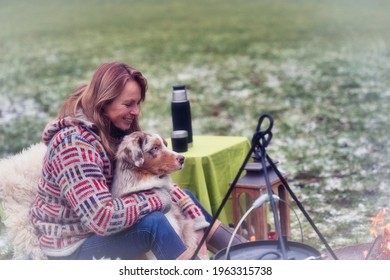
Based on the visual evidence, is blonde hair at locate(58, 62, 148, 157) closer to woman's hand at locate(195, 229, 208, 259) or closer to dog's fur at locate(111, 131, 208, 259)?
dog's fur at locate(111, 131, 208, 259)

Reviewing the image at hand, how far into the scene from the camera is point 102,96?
3141 millimetres

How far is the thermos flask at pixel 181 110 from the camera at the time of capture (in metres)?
4.02

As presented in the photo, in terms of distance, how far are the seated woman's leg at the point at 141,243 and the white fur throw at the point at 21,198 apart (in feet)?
0.82

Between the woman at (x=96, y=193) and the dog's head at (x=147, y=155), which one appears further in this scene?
the dog's head at (x=147, y=155)

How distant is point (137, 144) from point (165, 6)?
1073 centimetres

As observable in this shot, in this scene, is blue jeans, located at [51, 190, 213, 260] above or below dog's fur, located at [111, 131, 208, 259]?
below

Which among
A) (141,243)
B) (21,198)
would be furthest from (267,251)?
(21,198)

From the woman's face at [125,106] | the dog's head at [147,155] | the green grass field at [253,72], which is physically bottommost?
the green grass field at [253,72]

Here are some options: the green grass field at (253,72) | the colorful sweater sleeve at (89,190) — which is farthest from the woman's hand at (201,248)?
the green grass field at (253,72)

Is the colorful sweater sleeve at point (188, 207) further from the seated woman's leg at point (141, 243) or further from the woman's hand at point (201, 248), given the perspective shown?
the seated woman's leg at point (141, 243)

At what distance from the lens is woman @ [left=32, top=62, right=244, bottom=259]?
3012mm

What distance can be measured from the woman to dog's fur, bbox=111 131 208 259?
4 centimetres

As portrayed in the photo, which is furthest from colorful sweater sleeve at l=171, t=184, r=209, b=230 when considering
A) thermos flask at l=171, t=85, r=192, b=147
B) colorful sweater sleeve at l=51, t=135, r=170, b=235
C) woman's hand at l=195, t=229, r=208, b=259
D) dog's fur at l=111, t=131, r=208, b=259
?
thermos flask at l=171, t=85, r=192, b=147

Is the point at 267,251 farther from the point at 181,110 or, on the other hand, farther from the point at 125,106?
the point at 181,110
